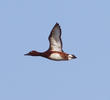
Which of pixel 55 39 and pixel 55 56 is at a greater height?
pixel 55 39

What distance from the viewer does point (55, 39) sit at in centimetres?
3114

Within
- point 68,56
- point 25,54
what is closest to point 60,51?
point 68,56

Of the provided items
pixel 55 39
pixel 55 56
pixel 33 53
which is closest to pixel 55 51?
pixel 55 56

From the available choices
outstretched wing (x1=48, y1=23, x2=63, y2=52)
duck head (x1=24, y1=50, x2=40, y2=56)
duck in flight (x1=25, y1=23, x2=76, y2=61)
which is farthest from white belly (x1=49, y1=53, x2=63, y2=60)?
duck head (x1=24, y1=50, x2=40, y2=56)

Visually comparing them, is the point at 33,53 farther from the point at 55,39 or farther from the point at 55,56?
the point at 55,39

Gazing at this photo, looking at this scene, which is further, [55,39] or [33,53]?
[33,53]

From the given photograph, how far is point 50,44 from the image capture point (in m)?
31.4

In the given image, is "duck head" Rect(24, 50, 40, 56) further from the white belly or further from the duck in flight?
the white belly

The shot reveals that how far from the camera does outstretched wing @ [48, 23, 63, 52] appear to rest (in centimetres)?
3026

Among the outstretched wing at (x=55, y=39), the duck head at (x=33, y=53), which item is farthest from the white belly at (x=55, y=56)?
the duck head at (x=33, y=53)

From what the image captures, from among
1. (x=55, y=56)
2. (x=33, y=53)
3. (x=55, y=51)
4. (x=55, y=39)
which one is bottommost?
(x=55, y=56)

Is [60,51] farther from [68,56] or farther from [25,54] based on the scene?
[25,54]

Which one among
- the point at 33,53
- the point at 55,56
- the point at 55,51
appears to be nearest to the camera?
the point at 55,56

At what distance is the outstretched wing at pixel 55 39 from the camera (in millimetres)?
30256
